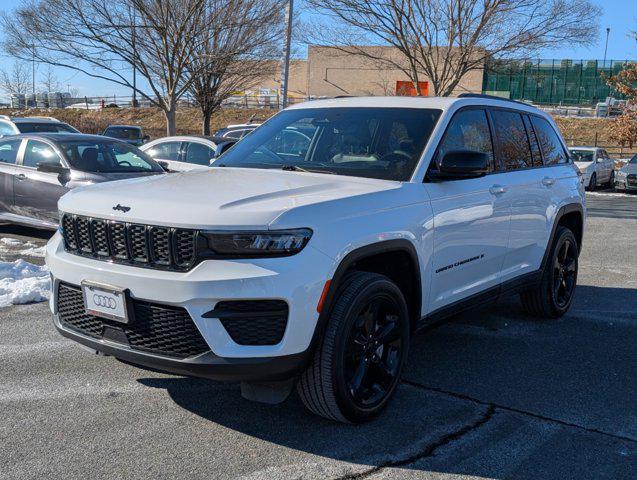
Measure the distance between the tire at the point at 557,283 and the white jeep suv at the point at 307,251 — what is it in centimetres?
95

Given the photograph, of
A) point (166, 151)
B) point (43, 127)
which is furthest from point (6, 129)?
point (166, 151)

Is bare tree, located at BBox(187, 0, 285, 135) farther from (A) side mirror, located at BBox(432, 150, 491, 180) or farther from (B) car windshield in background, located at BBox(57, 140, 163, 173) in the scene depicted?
(A) side mirror, located at BBox(432, 150, 491, 180)

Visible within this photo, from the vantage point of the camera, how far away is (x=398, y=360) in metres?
4.23

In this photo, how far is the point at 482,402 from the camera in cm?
443

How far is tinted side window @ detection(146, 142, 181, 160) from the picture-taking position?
13621 mm

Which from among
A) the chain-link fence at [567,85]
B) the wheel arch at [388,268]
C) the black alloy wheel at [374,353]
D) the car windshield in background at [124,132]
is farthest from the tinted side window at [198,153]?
the chain-link fence at [567,85]

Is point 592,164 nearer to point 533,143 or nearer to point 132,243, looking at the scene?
point 533,143

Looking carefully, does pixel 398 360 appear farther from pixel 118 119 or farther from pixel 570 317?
pixel 118 119

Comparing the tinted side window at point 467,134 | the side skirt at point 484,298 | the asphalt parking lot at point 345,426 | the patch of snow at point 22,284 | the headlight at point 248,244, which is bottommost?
the asphalt parking lot at point 345,426

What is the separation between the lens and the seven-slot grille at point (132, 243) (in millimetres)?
3490

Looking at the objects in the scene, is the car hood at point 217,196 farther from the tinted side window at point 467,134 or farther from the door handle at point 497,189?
the door handle at point 497,189

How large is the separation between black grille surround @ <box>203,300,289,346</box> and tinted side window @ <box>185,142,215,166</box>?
1008 centimetres

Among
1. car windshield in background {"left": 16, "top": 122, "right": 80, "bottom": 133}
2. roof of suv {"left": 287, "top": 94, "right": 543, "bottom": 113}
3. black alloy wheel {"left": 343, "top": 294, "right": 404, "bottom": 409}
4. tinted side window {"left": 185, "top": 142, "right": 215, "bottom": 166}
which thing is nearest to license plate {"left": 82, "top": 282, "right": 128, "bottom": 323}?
black alloy wheel {"left": 343, "top": 294, "right": 404, "bottom": 409}

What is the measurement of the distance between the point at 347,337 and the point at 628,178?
2221 centimetres
